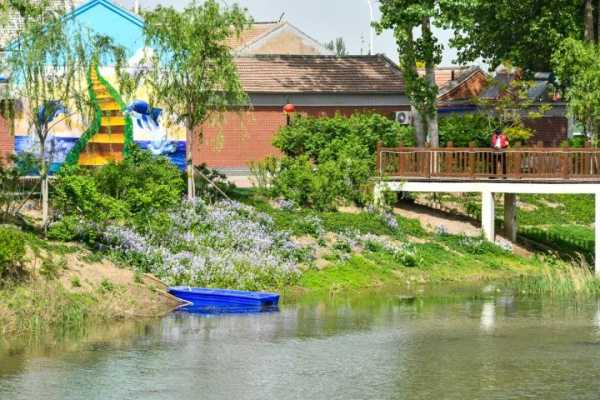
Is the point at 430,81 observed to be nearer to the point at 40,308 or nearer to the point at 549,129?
the point at 549,129

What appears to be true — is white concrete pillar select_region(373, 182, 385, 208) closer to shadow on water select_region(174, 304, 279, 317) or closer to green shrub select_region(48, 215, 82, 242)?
shadow on water select_region(174, 304, 279, 317)

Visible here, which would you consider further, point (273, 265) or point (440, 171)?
point (440, 171)

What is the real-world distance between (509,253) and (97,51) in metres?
14.1

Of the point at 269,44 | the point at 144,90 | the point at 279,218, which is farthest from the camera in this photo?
the point at 269,44

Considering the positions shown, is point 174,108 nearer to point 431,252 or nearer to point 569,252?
point 431,252

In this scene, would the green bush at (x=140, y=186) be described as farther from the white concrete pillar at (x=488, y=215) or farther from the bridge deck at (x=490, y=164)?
the white concrete pillar at (x=488, y=215)

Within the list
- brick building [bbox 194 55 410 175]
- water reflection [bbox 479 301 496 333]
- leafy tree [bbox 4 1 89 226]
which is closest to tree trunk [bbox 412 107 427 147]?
brick building [bbox 194 55 410 175]

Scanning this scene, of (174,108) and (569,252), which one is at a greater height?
(174,108)

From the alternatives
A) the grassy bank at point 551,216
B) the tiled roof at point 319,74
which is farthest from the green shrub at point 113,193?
the tiled roof at point 319,74

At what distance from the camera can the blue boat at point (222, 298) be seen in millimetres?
34594

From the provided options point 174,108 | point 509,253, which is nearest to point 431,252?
point 509,253

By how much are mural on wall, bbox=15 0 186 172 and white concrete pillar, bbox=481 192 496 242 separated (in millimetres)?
11015

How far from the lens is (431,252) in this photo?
42781 mm

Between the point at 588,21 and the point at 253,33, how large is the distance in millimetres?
22068
